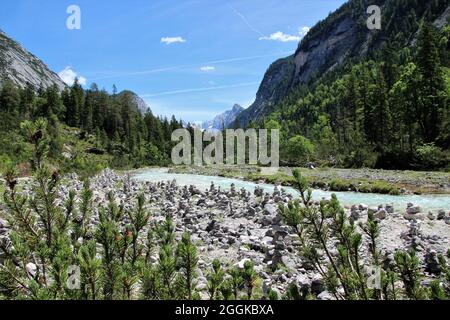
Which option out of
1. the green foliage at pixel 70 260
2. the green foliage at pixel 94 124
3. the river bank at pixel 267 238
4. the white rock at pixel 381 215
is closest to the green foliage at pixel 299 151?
the green foliage at pixel 94 124

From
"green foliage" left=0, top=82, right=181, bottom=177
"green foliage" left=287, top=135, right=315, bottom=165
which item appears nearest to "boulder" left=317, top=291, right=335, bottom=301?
"green foliage" left=287, top=135, right=315, bottom=165

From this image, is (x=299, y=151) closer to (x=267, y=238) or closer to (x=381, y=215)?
(x=381, y=215)

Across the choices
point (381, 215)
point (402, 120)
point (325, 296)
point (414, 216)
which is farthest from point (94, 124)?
point (325, 296)

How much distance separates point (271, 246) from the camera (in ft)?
33.8

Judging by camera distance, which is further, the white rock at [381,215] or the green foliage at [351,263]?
the white rock at [381,215]

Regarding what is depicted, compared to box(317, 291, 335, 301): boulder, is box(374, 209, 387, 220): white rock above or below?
below

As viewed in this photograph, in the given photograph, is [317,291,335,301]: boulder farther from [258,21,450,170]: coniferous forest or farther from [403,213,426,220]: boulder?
[258,21,450,170]: coniferous forest

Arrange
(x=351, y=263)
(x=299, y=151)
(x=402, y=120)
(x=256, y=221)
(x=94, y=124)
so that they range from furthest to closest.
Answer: (x=94, y=124) → (x=299, y=151) → (x=402, y=120) → (x=256, y=221) → (x=351, y=263)

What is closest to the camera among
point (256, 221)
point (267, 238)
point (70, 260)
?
point (70, 260)

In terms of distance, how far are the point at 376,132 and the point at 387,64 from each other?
23501 millimetres

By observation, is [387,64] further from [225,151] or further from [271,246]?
[271,246]

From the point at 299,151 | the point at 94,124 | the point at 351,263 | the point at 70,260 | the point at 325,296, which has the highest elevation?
the point at 94,124

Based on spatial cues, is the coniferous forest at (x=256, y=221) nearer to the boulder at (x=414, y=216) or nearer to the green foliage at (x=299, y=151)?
the boulder at (x=414, y=216)
